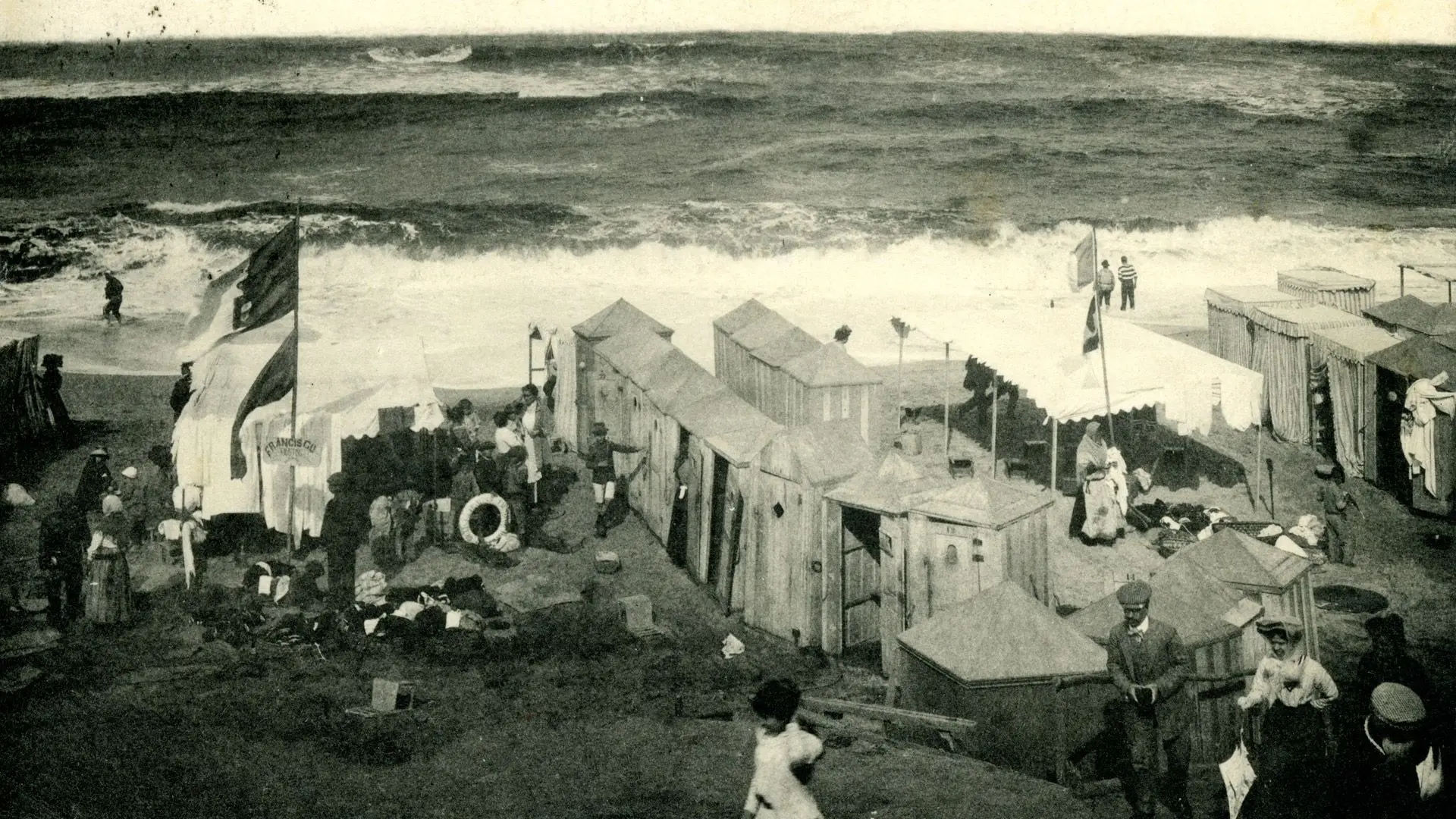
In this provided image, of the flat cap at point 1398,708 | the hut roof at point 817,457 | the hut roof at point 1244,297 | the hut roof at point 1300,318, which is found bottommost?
the flat cap at point 1398,708

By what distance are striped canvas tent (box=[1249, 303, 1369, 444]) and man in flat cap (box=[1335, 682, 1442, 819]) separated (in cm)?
887

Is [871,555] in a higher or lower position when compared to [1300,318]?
lower

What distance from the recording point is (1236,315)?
49.1 feet

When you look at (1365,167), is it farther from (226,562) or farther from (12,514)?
(12,514)

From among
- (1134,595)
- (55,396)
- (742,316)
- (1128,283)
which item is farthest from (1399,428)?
(55,396)

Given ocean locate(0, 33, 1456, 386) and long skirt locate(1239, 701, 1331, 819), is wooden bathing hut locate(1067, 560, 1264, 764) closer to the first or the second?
long skirt locate(1239, 701, 1331, 819)

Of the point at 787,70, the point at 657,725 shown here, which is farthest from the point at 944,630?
the point at 787,70

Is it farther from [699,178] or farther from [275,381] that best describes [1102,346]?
[275,381]

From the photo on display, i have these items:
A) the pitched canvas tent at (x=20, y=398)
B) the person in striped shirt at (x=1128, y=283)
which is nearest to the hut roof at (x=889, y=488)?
the person in striped shirt at (x=1128, y=283)

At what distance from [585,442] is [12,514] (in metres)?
6.07

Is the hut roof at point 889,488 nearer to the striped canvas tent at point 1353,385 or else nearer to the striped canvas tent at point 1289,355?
the striped canvas tent at point 1353,385

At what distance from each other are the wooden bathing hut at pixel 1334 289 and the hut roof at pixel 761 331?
21.3 feet

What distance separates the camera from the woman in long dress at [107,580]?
9.89m

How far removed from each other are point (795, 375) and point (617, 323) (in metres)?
2.53
